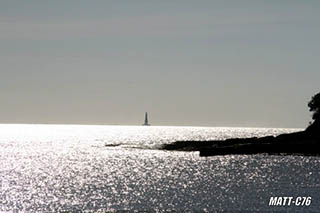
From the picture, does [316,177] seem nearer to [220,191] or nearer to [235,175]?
[235,175]

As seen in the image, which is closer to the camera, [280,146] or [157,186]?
[157,186]

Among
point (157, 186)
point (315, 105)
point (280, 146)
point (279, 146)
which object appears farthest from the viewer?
point (315, 105)

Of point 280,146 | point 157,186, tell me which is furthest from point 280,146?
point 157,186

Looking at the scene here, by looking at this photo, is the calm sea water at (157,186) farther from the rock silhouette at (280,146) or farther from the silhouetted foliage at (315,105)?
the silhouetted foliage at (315,105)

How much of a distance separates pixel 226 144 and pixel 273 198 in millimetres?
81315

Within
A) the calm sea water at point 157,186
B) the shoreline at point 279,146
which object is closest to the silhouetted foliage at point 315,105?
the shoreline at point 279,146

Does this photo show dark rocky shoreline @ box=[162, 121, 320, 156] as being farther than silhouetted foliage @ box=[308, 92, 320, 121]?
No

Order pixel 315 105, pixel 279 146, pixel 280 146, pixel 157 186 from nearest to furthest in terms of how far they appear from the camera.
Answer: pixel 157 186 < pixel 280 146 < pixel 279 146 < pixel 315 105

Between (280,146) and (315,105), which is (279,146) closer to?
(280,146)

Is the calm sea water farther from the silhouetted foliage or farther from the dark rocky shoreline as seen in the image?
the silhouetted foliage

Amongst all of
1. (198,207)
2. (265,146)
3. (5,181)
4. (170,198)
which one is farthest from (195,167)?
(198,207)

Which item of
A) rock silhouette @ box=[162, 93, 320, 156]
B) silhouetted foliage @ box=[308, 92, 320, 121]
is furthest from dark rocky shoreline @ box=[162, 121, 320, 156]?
silhouetted foliage @ box=[308, 92, 320, 121]

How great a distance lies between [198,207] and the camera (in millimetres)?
67750

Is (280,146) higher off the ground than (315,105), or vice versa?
(315,105)
